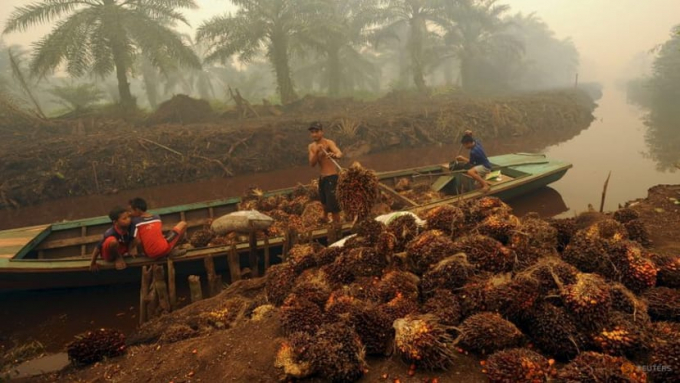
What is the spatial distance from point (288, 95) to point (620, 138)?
18861mm

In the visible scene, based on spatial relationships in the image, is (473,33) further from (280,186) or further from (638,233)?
(638,233)

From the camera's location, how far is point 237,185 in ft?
51.3

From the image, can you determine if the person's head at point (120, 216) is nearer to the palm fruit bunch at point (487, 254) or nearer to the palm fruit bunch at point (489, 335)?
the palm fruit bunch at point (487, 254)

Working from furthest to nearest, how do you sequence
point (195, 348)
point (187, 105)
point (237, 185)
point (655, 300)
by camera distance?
point (187, 105) < point (237, 185) < point (195, 348) < point (655, 300)

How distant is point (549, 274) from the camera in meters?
3.41

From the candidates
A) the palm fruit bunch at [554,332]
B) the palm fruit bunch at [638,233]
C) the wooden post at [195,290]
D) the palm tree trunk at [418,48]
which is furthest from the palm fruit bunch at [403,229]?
the palm tree trunk at [418,48]

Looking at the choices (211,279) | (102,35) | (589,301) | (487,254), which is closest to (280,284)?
(211,279)

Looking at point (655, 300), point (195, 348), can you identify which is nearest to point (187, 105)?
point (195, 348)

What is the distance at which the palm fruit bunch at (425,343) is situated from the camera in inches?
114

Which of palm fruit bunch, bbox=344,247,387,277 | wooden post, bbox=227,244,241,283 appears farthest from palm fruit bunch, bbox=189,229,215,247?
palm fruit bunch, bbox=344,247,387,277

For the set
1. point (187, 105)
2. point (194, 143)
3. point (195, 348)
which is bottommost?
point (195, 348)

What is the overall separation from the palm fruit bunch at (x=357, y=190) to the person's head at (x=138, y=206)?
3473mm

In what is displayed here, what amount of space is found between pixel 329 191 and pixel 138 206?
336 centimetres

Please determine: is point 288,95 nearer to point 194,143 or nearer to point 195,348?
point 194,143
